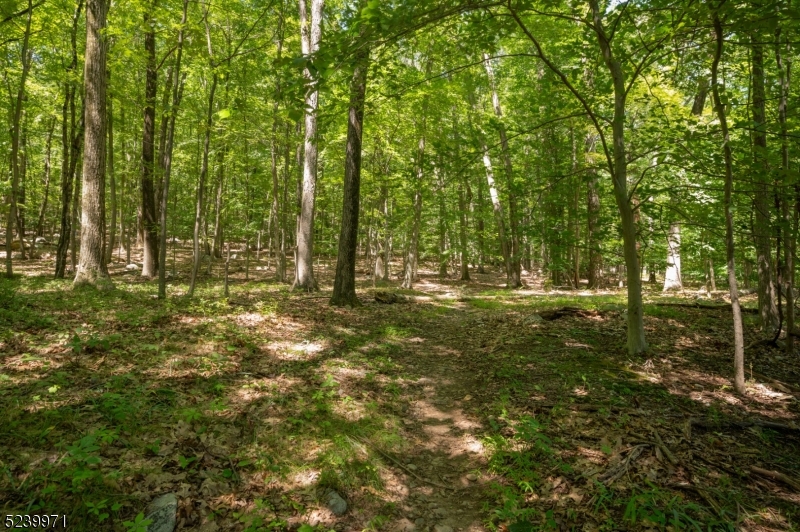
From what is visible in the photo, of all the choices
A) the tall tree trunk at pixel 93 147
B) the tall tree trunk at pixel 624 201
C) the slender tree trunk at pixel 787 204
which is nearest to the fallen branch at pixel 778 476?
the tall tree trunk at pixel 624 201

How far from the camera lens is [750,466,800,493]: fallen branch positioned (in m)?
3.40

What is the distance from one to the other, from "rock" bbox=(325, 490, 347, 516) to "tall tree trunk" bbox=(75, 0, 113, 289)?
8.72m

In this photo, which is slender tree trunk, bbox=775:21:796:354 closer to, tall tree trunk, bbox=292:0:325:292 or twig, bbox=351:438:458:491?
twig, bbox=351:438:458:491

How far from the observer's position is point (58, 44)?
1313cm

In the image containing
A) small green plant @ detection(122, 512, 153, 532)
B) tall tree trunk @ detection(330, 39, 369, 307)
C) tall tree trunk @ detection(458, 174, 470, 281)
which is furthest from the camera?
tall tree trunk @ detection(458, 174, 470, 281)

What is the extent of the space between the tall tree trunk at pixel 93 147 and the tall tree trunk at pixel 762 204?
12.0 m

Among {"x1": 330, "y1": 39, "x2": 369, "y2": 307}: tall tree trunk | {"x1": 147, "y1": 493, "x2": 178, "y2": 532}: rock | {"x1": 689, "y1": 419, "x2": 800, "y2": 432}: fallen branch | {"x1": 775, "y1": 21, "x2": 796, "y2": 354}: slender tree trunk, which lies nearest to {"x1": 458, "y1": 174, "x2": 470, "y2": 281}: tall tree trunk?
{"x1": 330, "y1": 39, "x2": 369, "y2": 307}: tall tree trunk

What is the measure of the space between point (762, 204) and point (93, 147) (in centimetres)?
1342

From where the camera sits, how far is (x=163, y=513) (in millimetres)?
2795

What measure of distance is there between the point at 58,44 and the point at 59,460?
52.6 feet

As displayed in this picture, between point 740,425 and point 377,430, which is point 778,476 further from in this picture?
point 377,430

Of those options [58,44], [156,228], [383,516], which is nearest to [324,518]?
[383,516]

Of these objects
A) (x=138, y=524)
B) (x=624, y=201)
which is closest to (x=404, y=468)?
(x=138, y=524)

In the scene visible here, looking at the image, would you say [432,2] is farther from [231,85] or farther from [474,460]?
[231,85]
